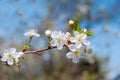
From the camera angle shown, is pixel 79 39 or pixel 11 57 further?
pixel 11 57

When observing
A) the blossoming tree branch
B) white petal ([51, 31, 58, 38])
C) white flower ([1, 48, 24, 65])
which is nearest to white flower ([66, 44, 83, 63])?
the blossoming tree branch

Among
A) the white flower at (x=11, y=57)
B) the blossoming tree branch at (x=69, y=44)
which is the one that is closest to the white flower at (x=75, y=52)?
the blossoming tree branch at (x=69, y=44)

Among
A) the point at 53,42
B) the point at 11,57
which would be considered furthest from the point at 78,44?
the point at 11,57

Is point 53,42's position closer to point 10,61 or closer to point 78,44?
point 78,44

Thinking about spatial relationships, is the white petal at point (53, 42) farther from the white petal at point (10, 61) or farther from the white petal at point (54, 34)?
the white petal at point (10, 61)

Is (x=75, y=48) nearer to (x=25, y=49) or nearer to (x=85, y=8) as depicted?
(x=25, y=49)

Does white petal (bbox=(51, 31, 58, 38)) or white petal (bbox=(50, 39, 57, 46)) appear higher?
white petal (bbox=(51, 31, 58, 38))

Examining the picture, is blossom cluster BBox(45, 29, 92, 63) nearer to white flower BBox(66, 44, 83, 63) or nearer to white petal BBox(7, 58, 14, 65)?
white flower BBox(66, 44, 83, 63)

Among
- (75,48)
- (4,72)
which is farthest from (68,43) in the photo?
(4,72)
